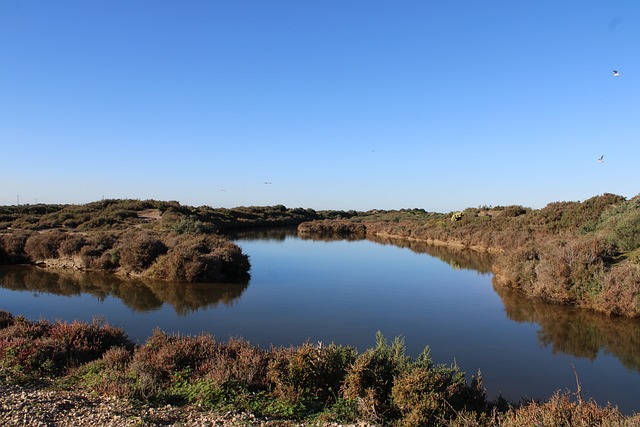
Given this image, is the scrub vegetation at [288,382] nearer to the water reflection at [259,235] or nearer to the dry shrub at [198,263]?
the dry shrub at [198,263]

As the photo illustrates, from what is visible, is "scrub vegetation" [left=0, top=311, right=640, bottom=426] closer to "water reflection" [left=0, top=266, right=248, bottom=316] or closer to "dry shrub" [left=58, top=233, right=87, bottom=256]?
"water reflection" [left=0, top=266, right=248, bottom=316]

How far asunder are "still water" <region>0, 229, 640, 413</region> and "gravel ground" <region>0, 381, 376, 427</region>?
5.57 meters

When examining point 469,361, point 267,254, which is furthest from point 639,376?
point 267,254

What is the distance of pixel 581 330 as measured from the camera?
14430mm

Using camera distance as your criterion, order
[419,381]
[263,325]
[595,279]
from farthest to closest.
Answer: [595,279] < [263,325] < [419,381]

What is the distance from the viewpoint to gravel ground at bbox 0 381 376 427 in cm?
610

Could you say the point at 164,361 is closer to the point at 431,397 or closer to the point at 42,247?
the point at 431,397

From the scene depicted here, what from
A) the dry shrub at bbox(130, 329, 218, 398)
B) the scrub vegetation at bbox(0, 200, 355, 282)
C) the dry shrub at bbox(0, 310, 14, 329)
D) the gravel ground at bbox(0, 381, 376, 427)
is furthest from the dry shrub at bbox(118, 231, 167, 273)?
the gravel ground at bbox(0, 381, 376, 427)

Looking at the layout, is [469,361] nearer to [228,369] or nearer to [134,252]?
[228,369]

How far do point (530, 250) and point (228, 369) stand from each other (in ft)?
61.1

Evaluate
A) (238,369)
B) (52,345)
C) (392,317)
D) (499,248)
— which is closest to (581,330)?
(392,317)

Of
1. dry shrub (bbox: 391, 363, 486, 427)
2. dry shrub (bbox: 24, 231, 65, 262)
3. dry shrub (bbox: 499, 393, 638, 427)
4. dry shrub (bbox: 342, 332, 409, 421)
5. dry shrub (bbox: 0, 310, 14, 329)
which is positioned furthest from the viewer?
dry shrub (bbox: 24, 231, 65, 262)

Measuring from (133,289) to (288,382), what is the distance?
49.0 feet

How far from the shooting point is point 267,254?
115 ft
